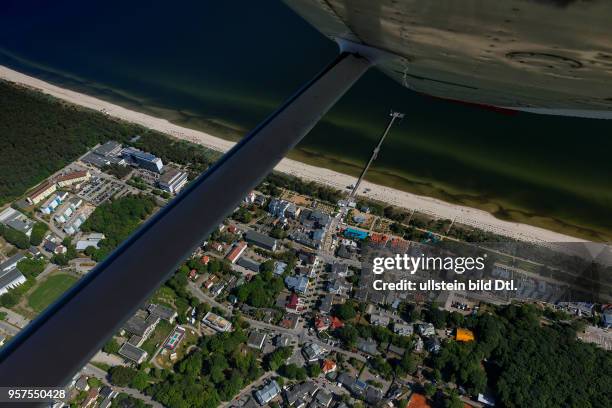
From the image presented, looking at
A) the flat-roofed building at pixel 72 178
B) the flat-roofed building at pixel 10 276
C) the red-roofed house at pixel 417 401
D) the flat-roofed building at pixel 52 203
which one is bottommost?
the red-roofed house at pixel 417 401

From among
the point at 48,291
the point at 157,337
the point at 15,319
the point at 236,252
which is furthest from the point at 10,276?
the point at 236,252

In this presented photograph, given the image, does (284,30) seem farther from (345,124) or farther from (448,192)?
(448,192)

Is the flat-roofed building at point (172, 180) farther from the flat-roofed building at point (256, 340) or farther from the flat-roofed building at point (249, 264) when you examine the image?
the flat-roofed building at point (256, 340)

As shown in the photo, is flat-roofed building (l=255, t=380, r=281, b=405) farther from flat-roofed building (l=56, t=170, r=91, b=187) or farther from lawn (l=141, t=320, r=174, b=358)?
flat-roofed building (l=56, t=170, r=91, b=187)

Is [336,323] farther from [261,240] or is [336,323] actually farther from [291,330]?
[261,240]

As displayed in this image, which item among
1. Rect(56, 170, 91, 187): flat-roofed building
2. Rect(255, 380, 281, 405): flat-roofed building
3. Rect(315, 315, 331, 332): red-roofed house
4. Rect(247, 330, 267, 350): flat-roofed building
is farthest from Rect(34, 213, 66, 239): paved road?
Rect(315, 315, 331, 332): red-roofed house

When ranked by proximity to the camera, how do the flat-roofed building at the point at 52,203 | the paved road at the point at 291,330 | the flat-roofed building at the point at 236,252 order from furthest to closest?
the flat-roofed building at the point at 52,203
the flat-roofed building at the point at 236,252
the paved road at the point at 291,330

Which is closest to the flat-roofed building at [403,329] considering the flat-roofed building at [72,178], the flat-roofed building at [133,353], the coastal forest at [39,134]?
the flat-roofed building at [133,353]
